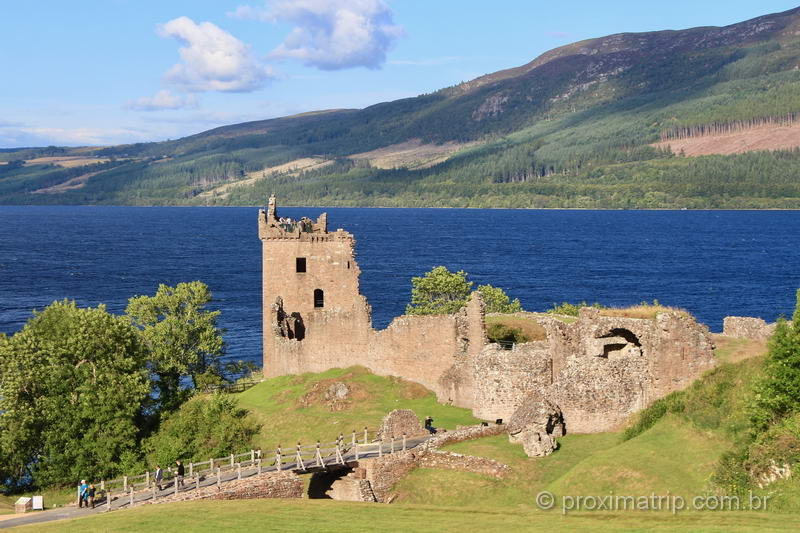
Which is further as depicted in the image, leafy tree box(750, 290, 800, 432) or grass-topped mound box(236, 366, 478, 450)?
grass-topped mound box(236, 366, 478, 450)

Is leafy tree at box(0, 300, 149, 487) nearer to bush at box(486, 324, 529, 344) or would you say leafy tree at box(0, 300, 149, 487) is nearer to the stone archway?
bush at box(486, 324, 529, 344)

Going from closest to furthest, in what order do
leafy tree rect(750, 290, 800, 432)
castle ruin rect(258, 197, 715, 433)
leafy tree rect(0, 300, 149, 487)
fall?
1. leafy tree rect(750, 290, 800, 432)
2. castle ruin rect(258, 197, 715, 433)
3. leafy tree rect(0, 300, 149, 487)

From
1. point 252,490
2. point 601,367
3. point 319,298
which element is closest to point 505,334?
point 601,367

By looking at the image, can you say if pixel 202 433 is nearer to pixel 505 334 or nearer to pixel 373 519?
pixel 505 334

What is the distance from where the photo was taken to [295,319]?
62562 millimetres

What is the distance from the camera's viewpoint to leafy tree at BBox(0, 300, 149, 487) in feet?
154

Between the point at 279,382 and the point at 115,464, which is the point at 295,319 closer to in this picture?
the point at 279,382

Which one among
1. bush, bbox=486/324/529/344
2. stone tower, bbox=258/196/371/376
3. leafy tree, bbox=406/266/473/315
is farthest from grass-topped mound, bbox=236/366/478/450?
leafy tree, bbox=406/266/473/315

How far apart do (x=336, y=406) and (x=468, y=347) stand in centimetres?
803

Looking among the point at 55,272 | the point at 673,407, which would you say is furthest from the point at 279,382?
the point at 55,272

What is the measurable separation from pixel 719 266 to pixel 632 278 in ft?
81.9

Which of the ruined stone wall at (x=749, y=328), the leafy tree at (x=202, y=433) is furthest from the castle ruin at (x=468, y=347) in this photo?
the leafy tree at (x=202, y=433)

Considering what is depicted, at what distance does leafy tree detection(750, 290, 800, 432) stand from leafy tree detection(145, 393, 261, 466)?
83.9ft

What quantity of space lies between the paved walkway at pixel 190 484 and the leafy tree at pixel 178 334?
952 inches
